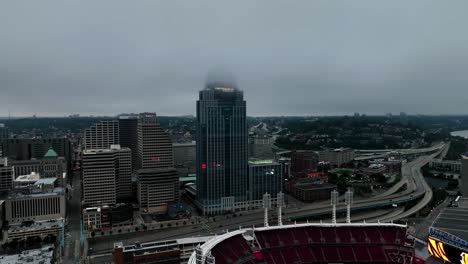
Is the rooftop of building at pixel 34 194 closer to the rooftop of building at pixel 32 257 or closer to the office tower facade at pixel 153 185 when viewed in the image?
the office tower facade at pixel 153 185

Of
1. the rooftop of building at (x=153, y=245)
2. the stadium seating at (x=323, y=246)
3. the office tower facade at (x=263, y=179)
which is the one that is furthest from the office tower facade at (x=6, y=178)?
the stadium seating at (x=323, y=246)

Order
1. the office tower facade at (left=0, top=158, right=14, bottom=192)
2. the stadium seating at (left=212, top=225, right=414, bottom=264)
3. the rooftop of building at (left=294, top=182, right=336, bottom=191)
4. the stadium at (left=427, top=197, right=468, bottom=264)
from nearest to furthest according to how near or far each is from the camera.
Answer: the stadium at (left=427, top=197, right=468, bottom=264)
the stadium seating at (left=212, top=225, right=414, bottom=264)
the office tower facade at (left=0, top=158, right=14, bottom=192)
the rooftop of building at (left=294, top=182, right=336, bottom=191)

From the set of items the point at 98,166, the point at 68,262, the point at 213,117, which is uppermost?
the point at 213,117

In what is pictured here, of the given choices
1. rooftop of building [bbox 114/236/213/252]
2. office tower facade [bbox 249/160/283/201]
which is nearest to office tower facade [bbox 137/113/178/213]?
office tower facade [bbox 249/160/283/201]

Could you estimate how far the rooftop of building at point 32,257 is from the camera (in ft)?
197

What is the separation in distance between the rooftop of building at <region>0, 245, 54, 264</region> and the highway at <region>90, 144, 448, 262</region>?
8048 mm

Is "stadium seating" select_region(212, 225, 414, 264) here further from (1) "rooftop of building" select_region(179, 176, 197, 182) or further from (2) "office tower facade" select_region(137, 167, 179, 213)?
(1) "rooftop of building" select_region(179, 176, 197, 182)

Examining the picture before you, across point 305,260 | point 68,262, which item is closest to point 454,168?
point 305,260

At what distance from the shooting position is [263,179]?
100 meters

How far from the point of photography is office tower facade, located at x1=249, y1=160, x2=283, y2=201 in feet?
326

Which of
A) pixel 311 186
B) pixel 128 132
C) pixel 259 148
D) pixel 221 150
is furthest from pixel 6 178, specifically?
pixel 259 148

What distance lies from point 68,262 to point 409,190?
103 metres

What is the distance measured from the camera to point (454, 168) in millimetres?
158500

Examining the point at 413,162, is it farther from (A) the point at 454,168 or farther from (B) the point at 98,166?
(B) the point at 98,166
